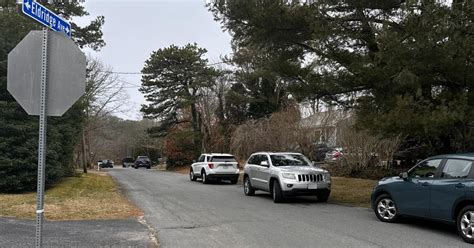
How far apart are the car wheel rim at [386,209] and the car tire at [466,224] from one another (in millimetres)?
2017

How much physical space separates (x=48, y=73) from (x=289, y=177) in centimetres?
1082

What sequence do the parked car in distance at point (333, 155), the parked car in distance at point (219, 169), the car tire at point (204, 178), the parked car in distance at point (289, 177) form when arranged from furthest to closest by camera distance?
the parked car in distance at point (333, 155) → the car tire at point (204, 178) → the parked car in distance at point (219, 169) → the parked car in distance at point (289, 177)

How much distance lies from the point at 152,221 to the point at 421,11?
8.45 metres

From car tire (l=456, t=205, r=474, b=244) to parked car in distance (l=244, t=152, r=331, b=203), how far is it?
20.5ft

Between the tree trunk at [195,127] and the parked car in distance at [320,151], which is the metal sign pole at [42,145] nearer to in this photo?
the parked car in distance at [320,151]

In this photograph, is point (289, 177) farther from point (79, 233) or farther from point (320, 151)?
point (320, 151)

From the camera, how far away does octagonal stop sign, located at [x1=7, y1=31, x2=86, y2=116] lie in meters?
4.66

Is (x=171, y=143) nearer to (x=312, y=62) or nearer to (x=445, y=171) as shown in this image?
(x=312, y=62)

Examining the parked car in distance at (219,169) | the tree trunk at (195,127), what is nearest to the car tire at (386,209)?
the parked car in distance at (219,169)

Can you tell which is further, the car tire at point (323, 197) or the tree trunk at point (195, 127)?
the tree trunk at point (195, 127)

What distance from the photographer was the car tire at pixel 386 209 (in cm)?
1066

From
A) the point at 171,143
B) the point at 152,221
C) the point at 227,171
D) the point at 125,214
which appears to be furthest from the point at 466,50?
the point at 171,143

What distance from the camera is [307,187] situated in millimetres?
14617

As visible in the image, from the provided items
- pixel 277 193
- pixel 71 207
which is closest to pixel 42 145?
pixel 71 207
